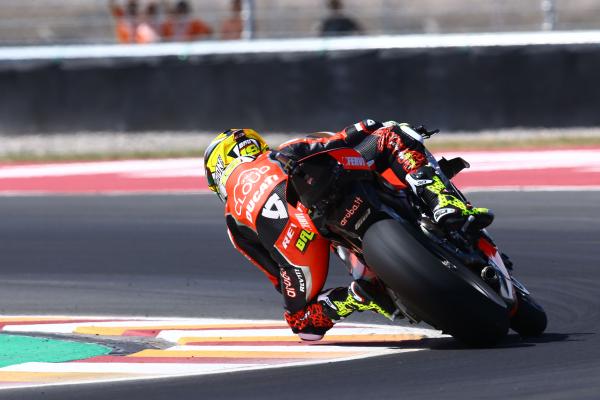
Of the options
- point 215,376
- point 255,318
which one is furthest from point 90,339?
point 215,376

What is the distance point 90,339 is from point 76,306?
135cm

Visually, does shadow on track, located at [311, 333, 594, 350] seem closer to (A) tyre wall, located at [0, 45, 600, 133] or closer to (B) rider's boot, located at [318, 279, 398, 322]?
(B) rider's boot, located at [318, 279, 398, 322]

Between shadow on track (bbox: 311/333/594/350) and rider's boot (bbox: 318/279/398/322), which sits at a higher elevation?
rider's boot (bbox: 318/279/398/322)

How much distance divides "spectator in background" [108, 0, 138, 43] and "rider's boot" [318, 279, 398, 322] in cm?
923

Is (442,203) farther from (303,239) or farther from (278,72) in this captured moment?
(278,72)

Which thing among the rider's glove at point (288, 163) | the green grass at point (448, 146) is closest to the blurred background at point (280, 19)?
the green grass at point (448, 146)

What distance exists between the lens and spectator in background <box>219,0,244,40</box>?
48.8ft

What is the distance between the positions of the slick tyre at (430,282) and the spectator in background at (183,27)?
9660mm

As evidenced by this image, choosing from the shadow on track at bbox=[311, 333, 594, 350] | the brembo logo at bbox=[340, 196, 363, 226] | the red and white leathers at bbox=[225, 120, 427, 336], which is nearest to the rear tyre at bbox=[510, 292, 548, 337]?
the shadow on track at bbox=[311, 333, 594, 350]

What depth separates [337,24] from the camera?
14.8 m

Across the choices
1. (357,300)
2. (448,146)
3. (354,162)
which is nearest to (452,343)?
(357,300)

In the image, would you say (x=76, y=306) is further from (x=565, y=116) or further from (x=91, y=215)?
(x=565, y=116)

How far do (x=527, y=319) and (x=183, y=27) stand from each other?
9494 millimetres

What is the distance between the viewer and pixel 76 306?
825 cm
